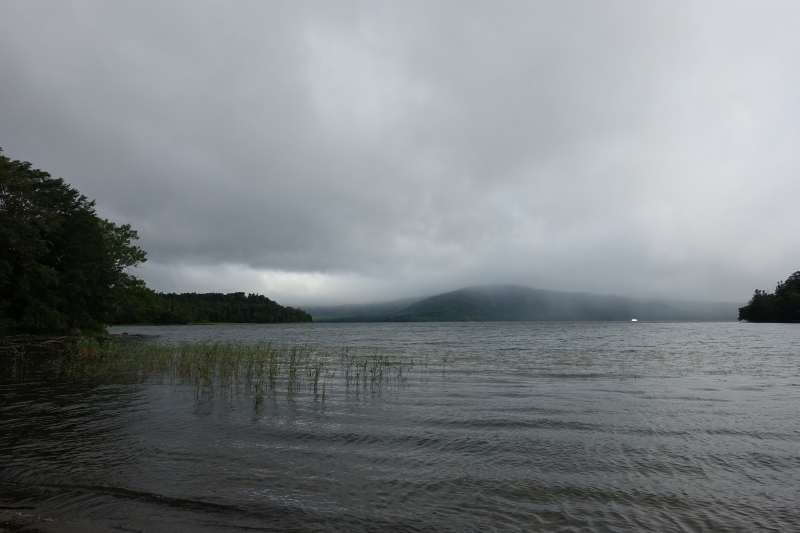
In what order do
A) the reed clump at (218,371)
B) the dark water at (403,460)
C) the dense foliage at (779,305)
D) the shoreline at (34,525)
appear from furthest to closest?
the dense foliage at (779,305) < the reed clump at (218,371) < the dark water at (403,460) < the shoreline at (34,525)

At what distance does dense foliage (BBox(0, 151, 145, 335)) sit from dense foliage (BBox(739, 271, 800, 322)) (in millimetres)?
194922

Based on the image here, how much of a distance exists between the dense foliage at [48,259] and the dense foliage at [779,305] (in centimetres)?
19492

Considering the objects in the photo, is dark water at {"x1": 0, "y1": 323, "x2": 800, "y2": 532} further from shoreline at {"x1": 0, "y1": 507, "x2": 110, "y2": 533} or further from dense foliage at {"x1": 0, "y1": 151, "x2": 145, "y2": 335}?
dense foliage at {"x1": 0, "y1": 151, "x2": 145, "y2": 335}

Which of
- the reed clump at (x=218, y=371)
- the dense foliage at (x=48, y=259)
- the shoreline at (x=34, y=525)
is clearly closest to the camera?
the shoreline at (x=34, y=525)

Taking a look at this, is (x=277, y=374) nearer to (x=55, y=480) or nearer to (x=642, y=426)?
(x=55, y=480)

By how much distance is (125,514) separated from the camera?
291 inches

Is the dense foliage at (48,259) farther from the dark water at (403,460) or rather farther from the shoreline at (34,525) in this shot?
the shoreline at (34,525)

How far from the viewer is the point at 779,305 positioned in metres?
153

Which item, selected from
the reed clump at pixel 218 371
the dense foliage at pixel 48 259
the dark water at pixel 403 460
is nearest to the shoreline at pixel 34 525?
the dark water at pixel 403 460

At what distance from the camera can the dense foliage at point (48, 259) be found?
46812 millimetres

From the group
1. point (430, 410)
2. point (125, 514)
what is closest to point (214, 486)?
point (125, 514)

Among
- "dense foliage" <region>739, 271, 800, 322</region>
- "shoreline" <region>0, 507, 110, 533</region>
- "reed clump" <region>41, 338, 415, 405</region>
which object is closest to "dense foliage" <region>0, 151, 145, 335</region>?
"reed clump" <region>41, 338, 415, 405</region>

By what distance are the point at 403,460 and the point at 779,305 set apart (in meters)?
195

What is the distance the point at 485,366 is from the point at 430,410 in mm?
14855
